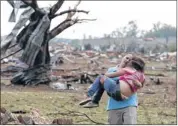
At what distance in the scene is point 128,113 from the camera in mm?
6594

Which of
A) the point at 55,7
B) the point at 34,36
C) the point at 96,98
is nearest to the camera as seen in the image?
the point at 96,98

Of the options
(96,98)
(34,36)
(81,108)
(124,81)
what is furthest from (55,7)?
(124,81)

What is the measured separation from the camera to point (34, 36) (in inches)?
722

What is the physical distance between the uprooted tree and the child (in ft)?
39.6

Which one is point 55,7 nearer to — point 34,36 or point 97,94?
point 34,36

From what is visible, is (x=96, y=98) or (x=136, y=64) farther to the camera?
(x=96, y=98)

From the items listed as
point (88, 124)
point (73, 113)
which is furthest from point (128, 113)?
point (73, 113)

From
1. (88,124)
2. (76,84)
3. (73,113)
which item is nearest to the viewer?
(88,124)

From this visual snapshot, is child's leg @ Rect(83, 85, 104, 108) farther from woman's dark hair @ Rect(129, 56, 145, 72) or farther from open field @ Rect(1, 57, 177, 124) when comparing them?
open field @ Rect(1, 57, 177, 124)

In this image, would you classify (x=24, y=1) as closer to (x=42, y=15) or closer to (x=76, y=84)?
(x=42, y=15)

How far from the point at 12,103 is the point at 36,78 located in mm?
6616

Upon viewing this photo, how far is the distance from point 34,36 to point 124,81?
483 inches

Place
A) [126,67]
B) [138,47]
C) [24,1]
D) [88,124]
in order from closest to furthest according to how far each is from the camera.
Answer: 1. [126,67]
2. [88,124]
3. [24,1]
4. [138,47]

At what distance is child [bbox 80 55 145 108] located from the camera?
6.33 m
